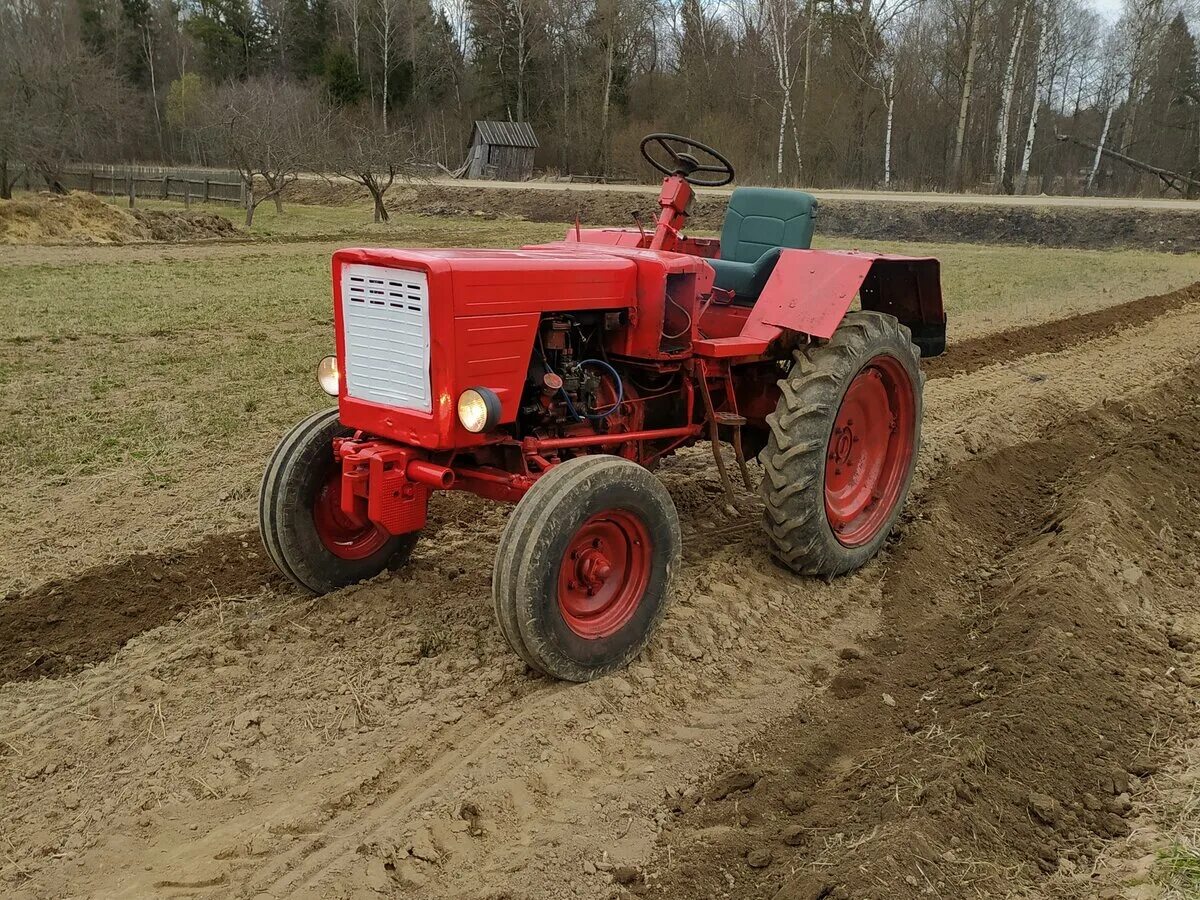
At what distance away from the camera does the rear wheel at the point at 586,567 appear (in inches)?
132

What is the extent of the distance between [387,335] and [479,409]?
1.60ft

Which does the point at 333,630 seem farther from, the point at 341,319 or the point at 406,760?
the point at 341,319

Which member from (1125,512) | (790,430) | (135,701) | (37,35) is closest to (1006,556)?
(1125,512)

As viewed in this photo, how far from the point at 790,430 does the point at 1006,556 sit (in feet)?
5.23

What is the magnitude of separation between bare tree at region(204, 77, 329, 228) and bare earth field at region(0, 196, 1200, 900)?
22482mm

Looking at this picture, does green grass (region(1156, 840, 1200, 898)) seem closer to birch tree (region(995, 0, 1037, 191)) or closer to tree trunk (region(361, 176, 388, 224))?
tree trunk (region(361, 176, 388, 224))

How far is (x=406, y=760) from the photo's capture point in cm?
325

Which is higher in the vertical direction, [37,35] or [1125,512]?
[37,35]

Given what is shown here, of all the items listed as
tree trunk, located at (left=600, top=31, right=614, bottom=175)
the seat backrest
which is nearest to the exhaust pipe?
the seat backrest

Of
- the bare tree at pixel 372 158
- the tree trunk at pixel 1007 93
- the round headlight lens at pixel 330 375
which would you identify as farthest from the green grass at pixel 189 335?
the tree trunk at pixel 1007 93

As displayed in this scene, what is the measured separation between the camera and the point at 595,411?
13.5 ft

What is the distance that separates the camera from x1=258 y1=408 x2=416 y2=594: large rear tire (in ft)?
13.4

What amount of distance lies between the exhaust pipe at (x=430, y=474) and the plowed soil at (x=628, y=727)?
2.23 ft

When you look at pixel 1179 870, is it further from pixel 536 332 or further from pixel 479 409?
pixel 536 332
